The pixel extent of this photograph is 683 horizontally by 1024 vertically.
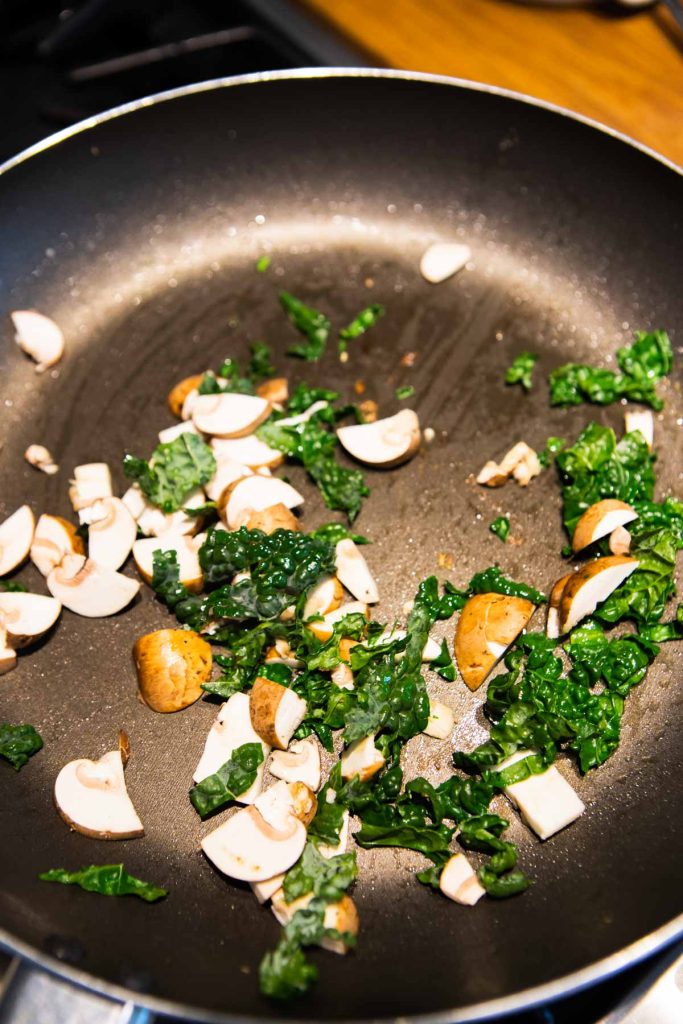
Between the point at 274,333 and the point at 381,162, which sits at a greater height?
the point at 381,162

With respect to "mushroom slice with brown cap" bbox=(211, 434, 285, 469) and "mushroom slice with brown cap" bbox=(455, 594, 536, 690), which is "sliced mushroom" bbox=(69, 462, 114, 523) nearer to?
"mushroom slice with brown cap" bbox=(211, 434, 285, 469)

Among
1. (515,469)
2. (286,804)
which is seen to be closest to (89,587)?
(286,804)

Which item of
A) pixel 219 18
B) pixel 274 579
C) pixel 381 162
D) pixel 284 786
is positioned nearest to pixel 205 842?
pixel 284 786

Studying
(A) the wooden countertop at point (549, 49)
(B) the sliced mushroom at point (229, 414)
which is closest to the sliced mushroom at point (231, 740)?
(B) the sliced mushroom at point (229, 414)

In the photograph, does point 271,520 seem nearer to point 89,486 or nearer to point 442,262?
point 89,486

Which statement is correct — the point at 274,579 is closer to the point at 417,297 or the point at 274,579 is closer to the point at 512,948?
the point at 512,948
